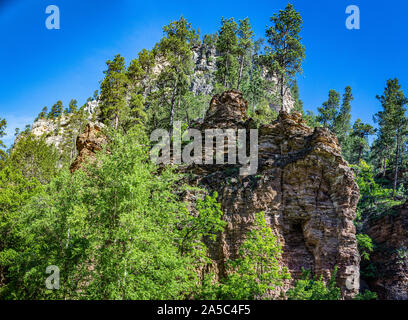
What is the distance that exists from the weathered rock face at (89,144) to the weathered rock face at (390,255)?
2489 cm

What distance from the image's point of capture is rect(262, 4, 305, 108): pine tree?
3102 cm

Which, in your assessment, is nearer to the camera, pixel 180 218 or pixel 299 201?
pixel 180 218

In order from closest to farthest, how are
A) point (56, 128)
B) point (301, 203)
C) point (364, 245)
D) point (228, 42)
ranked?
point (301, 203) < point (364, 245) < point (228, 42) < point (56, 128)

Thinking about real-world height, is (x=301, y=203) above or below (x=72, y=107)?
below

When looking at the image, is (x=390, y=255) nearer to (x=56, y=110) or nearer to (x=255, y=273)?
(x=255, y=273)

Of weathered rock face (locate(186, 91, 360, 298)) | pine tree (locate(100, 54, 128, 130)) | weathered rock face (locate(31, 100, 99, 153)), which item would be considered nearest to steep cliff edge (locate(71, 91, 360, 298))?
weathered rock face (locate(186, 91, 360, 298))

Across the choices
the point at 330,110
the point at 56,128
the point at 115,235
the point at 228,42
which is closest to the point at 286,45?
the point at 228,42

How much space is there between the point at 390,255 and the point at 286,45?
2236 centimetres

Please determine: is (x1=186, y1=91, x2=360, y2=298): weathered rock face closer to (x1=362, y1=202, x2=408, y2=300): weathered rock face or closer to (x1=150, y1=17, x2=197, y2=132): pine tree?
(x1=362, y1=202, x2=408, y2=300): weathered rock face

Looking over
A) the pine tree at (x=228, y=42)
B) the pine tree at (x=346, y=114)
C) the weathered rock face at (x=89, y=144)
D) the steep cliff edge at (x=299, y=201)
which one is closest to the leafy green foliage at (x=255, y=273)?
the steep cliff edge at (x=299, y=201)

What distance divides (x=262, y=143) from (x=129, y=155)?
11.4 metres

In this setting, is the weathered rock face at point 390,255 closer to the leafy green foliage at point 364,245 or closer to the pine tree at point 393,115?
the leafy green foliage at point 364,245

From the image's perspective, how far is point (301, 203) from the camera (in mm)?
19500

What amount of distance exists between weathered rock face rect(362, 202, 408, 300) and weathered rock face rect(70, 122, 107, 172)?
81.7 ft
